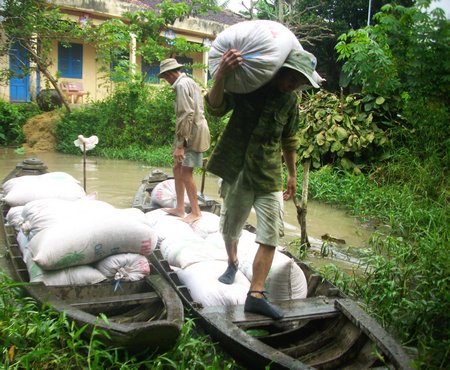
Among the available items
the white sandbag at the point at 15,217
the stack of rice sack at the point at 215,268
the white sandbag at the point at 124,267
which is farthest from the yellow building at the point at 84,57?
the white sandbag at the point at 124,267

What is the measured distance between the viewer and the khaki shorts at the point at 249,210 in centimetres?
284

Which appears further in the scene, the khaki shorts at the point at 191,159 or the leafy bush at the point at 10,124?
the leafy bush at the point at 10,124

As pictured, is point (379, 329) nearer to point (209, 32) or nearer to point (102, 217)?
point (102, 217)

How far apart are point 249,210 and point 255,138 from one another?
0.43m

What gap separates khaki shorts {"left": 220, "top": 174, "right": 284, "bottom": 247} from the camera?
9.32ft

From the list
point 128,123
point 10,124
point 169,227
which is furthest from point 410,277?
point 10,124

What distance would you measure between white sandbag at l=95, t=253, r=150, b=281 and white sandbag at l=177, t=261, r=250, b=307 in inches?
11.2

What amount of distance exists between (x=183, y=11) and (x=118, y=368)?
1079 centimetres

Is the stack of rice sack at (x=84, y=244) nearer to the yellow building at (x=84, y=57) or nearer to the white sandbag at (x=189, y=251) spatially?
the white sandbag at (x=189, y=251)

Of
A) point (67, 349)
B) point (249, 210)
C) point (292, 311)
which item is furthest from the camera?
point (249, 210)

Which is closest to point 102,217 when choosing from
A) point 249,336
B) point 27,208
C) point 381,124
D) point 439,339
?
point 27,208

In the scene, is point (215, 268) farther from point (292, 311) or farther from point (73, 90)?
point (73, 90)

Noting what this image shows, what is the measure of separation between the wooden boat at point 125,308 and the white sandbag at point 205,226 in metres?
0.93

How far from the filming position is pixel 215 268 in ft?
A: 10.8
